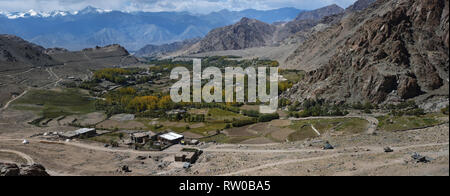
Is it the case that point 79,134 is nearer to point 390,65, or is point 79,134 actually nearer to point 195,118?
point 195,118

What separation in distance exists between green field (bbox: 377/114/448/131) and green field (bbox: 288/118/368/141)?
3.05m

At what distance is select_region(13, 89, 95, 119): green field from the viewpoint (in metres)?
79.0

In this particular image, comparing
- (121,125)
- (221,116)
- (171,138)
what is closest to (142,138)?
(171,138)

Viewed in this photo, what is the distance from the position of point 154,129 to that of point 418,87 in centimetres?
5031

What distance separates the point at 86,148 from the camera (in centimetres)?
4812

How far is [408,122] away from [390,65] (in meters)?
21.3

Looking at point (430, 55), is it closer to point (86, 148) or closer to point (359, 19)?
point (86, 148)

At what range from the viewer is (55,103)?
8788 centimetres

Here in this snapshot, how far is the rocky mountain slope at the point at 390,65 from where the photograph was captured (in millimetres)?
54656

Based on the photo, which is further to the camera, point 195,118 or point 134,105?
point 134,105

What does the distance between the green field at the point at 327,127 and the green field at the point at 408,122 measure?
10.0ft

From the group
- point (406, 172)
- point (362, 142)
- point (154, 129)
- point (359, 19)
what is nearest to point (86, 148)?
point (154, 129)

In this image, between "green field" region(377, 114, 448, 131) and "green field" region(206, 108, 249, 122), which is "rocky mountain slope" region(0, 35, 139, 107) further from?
"green field" region(377, 114, 448, 131)

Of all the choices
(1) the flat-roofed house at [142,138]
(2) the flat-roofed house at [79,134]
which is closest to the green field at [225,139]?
(1) the flat-roofed house at [142,138]
